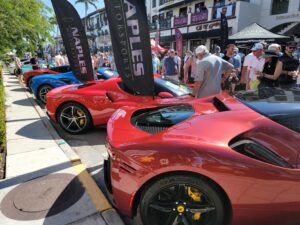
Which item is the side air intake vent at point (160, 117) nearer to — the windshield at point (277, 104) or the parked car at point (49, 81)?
the windshield at point (277, 104)

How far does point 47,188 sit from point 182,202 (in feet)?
5.80

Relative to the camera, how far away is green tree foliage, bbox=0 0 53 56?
6.82m

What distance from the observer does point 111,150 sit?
220 centimetres

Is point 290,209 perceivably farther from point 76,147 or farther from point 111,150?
point 76,147

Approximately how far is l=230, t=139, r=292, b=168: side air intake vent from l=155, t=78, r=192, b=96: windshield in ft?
8.85

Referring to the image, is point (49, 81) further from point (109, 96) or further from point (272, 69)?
point (272, 69)

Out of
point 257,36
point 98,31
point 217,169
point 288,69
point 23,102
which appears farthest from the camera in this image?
point 98,31

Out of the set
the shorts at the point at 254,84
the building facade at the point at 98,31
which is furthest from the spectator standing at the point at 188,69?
the building facade at the point at 98,31

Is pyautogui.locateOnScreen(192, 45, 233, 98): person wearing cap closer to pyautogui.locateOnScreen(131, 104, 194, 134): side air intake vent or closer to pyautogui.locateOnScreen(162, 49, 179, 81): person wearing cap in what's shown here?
pyautogui.locateOnScreen(131, 104, 194, 134): side air intake vent

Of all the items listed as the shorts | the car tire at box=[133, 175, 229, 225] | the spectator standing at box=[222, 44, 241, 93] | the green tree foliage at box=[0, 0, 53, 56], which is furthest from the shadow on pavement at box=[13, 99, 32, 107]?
the car tire at box=[133, 175, 229, 225]

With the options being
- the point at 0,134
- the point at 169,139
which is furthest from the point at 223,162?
the point at 0,134

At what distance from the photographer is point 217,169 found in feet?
6.05

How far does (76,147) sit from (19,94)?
247 inches

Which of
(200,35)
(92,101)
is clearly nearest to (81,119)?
(92,101)
